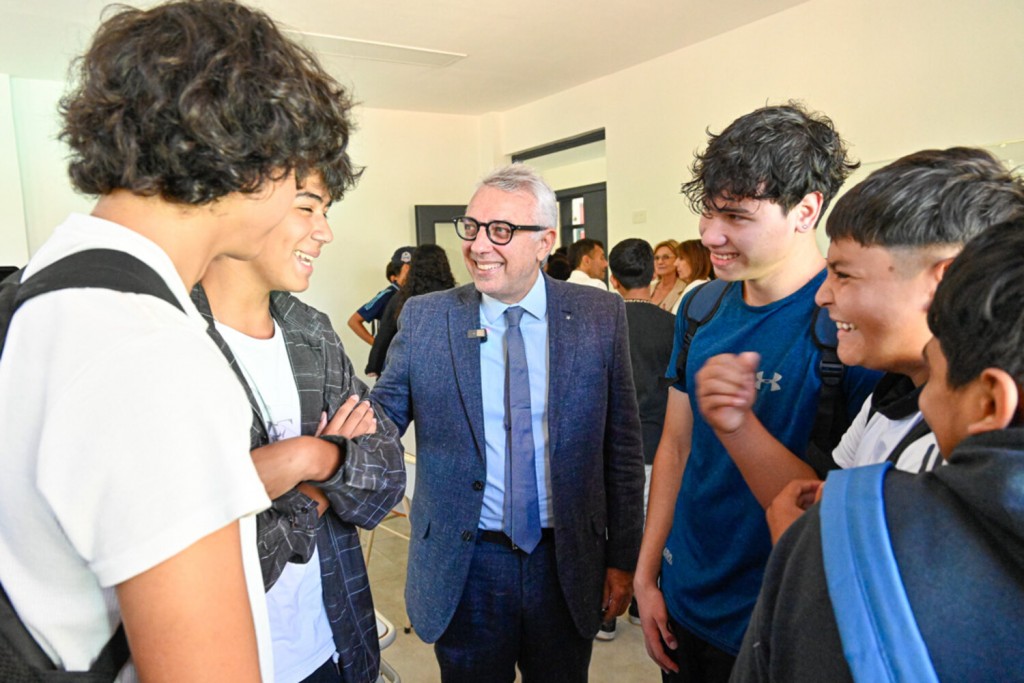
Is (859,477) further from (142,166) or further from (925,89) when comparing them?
(925,89)

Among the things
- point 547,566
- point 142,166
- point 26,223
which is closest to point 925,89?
point 547,566

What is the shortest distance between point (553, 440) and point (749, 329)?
2.00 feet

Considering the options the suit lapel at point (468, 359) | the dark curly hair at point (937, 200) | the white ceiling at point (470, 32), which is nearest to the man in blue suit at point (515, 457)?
the suit lapel at point (468, 359)

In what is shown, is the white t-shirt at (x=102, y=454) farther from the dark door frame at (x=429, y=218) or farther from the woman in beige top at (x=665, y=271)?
the dark door frame at (x=429, y=218)

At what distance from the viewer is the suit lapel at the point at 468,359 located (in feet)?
5.64

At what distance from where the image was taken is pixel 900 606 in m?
0.57

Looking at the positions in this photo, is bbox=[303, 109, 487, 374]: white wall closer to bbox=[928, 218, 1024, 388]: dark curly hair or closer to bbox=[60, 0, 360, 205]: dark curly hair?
bbox=[60, 0, 360, 205]: dark curly hair

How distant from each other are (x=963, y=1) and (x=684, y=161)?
2398 mm

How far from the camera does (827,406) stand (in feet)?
3.96

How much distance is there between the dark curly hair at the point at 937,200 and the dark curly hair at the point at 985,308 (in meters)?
0.34

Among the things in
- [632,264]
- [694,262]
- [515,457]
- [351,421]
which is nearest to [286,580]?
[351,421]

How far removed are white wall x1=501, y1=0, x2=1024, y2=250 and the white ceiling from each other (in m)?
0.21

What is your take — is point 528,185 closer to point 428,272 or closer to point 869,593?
point 869,593

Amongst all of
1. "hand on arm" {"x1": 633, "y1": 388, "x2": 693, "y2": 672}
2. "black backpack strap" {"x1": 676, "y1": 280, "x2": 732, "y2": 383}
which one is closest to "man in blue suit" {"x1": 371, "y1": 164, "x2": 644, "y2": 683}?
"hand on arm" {"x1": 633, "y1": 388, "x2": 693, "y2": 672}
